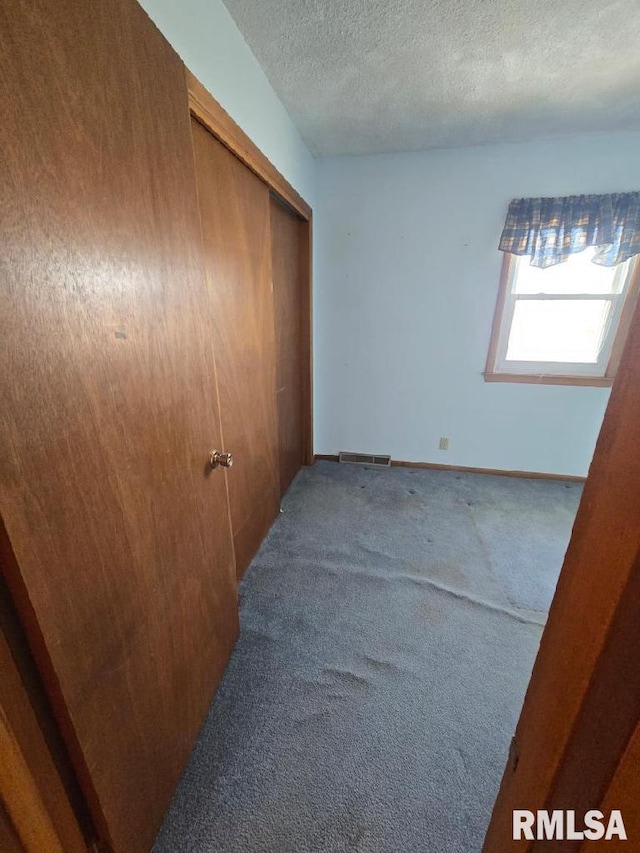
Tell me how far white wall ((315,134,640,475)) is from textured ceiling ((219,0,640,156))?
207 mm

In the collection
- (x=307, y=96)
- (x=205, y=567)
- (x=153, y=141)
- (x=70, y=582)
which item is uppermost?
(x=307, y=96)

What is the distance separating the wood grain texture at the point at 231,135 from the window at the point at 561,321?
1680mm

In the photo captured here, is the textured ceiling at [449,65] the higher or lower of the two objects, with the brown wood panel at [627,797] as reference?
higher

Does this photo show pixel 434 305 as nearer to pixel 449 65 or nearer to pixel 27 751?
pixel 449 65

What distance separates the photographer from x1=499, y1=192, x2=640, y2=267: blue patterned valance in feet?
6.85

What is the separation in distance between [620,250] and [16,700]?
325cm

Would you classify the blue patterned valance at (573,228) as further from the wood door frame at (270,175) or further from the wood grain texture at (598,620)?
the wood grain texture at (598,620)

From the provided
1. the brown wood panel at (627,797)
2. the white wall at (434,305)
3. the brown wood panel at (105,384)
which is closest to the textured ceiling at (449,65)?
the white wall at (434,305)

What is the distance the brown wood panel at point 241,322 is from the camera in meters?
1.24

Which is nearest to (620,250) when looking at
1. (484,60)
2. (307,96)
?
(484,60)

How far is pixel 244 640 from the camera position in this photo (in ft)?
4.75

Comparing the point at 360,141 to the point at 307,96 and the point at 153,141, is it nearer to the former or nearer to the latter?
the point at 307,96

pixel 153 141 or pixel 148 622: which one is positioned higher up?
pixel 153 141

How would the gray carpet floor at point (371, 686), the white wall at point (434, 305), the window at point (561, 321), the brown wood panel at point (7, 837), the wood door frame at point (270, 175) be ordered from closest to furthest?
1. the brown wood panel at point (7, 837)
2. the gray carpet floor at point (371, 686)
3. the wood door frame at point (270, 175)
4. the white wall at point (434, 305)
5. the window at point (561, 321)
